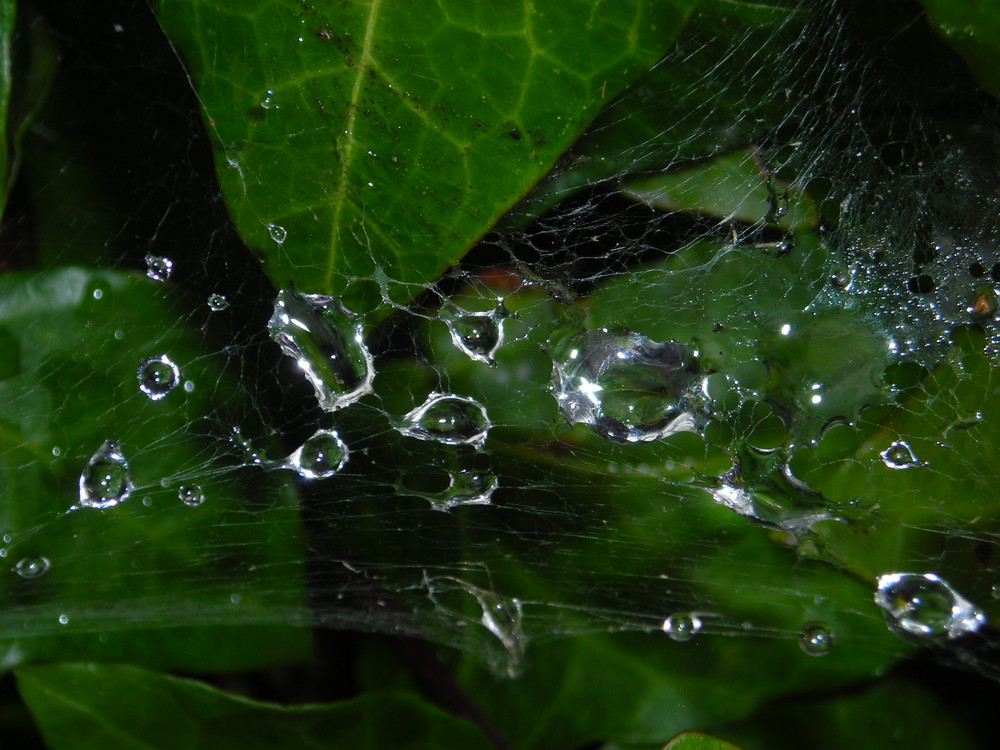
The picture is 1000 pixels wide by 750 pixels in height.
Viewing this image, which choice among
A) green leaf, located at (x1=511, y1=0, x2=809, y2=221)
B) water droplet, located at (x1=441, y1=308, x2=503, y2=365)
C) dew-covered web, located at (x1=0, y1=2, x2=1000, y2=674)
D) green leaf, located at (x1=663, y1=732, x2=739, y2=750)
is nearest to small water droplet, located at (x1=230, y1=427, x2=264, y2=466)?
dew-covered web, located at (x1=0, y1=2, x2=1000, y2=674)

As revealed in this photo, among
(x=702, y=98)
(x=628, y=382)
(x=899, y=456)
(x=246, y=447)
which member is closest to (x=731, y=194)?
(x=702, y=98)

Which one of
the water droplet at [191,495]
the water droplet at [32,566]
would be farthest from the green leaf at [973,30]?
the water droplet at [32,566]

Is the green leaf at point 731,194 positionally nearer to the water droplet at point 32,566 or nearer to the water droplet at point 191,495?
the water droplet at point 191,495

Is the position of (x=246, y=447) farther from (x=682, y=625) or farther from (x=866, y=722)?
(x=866, y=722)

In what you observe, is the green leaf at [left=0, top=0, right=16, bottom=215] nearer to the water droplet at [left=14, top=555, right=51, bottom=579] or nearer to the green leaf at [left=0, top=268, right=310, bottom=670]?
the green leaf at [left=0, top=268, right=310, bottom=670]

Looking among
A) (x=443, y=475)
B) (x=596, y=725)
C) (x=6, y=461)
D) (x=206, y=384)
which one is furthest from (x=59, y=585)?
(x=596, y=725)

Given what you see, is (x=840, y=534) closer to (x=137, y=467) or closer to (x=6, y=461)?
(x=137, y=467)
